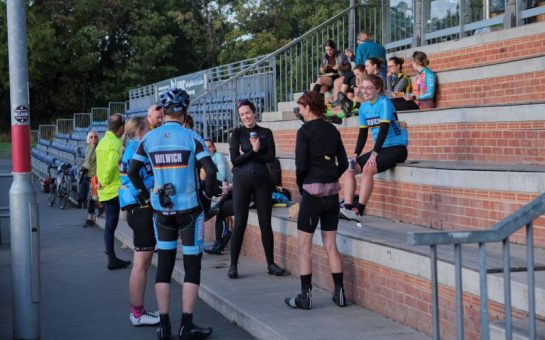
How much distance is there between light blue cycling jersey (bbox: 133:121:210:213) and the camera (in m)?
7.13

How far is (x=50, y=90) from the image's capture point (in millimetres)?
54406

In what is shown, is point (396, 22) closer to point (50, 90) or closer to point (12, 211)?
point (12, 211)

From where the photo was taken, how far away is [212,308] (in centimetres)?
883

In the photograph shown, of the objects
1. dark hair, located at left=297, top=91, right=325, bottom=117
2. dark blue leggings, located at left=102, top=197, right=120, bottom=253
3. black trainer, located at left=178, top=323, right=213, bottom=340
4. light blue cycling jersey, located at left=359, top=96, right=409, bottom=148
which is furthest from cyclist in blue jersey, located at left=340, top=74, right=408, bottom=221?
dark blue leggings, located at left=102, top=197, right=120, bottom=253

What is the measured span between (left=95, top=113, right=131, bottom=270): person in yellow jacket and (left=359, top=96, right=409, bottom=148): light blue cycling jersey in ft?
10.6

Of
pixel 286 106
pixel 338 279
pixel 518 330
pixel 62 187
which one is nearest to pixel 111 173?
pixel 338 279

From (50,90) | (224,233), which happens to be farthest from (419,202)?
(50,90)

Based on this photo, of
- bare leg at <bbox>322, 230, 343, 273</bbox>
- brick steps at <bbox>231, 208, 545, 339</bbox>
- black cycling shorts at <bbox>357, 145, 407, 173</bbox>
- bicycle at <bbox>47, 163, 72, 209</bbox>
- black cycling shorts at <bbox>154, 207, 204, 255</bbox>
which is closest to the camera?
brick steps at <bbox>231, 208, 545, 339</bbox>

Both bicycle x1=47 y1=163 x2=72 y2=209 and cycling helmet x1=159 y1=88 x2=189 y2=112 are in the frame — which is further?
bicycle x1=47 y1=163 x2=72 y2=209

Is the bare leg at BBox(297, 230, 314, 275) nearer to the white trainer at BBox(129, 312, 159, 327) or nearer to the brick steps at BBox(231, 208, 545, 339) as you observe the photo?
the brick steps at BBox(231, 208, 545, 339)

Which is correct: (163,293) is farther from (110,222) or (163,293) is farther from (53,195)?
(53,195)

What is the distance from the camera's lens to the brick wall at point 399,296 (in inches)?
233

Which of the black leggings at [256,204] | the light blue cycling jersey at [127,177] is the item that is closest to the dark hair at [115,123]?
the black leggings at [256,204]

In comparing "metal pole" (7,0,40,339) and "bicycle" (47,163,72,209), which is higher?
"metal pole" (7,0,40,339)
